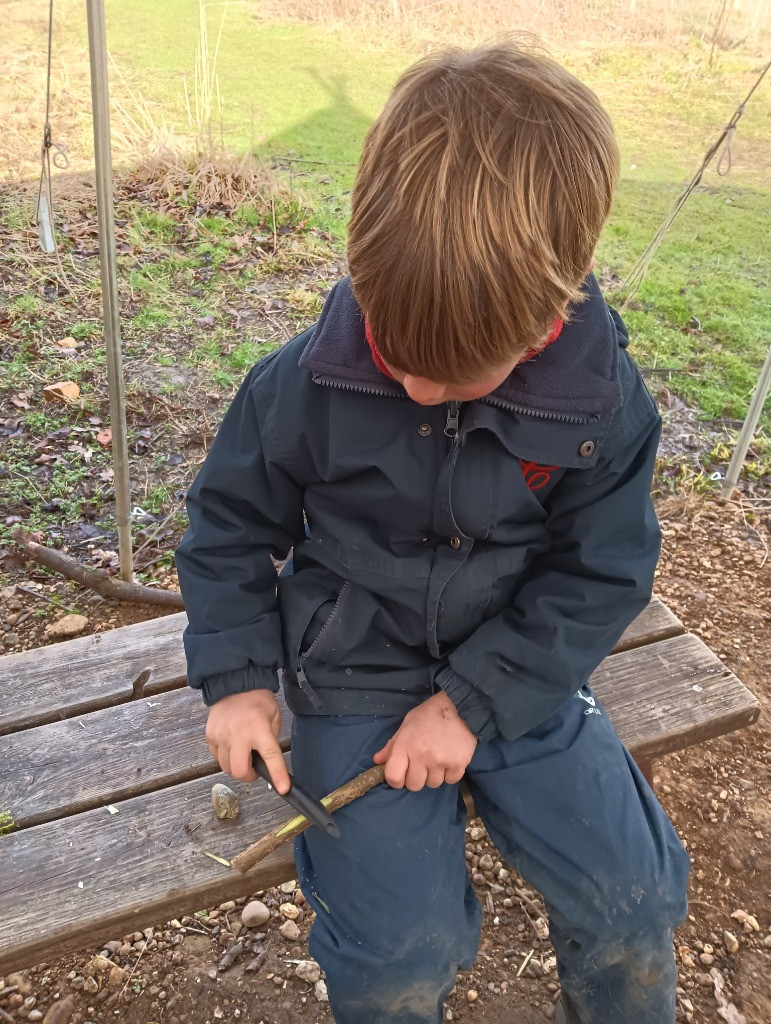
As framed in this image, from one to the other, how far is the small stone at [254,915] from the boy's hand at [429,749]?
0.74 meters

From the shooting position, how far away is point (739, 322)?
4.45 m

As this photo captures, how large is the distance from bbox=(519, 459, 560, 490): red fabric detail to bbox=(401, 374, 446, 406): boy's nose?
0.26 m

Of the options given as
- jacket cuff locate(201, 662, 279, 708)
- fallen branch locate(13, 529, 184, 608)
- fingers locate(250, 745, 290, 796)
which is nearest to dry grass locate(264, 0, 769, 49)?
fallen branch locate(13, 529, 184, 608)

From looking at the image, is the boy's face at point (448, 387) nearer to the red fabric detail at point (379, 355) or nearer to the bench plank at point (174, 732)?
the red fabric detail at point (379, 355)

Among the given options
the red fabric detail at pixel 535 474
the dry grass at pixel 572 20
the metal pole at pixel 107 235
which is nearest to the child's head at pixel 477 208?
the red fabric detail at pixel 535 474

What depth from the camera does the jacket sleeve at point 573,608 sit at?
1.41 meters

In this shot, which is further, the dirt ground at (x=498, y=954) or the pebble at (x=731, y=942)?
the pebble at (x=731, y=942)

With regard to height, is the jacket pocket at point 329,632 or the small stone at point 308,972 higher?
the jacket pocket at point 329,632

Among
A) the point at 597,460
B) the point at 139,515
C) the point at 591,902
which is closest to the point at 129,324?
the point at 139,515

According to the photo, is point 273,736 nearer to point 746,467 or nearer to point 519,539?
point 519,539

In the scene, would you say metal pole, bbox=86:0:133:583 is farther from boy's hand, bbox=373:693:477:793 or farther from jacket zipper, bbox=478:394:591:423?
boy's hand, bbox=373:693:477:793

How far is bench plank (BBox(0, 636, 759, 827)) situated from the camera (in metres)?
1.58

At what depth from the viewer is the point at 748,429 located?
294 cm

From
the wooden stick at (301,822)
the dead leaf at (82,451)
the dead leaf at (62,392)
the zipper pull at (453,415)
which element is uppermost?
the zipper pull at (453,415)
